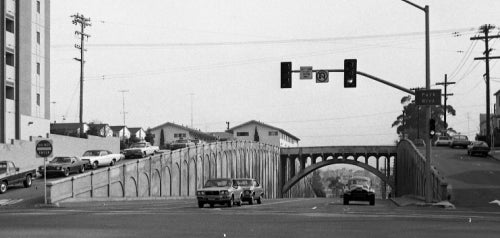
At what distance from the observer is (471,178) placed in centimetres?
5397

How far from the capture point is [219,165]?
9188cm

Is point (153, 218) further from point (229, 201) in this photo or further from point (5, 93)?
point (5, 93)

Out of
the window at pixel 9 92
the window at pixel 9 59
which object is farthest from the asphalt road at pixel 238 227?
the window at pixel 9 59

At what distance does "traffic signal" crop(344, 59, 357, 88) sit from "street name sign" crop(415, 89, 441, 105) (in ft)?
15.8

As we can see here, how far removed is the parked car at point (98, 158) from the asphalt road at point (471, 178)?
28614mm

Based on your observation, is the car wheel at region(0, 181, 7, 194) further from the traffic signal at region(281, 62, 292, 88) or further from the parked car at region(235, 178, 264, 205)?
the traffic signal at region(281, 62, 292, 88)

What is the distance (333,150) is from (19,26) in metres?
71.4

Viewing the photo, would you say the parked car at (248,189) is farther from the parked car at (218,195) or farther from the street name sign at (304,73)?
the street name sign at (304,73)

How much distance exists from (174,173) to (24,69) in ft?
58.4

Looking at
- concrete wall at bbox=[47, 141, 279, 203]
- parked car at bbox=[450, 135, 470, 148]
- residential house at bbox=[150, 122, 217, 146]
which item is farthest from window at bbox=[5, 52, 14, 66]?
residential house at bbox=[150, 122, 217, 146]

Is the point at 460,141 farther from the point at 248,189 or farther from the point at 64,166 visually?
the point at 248,189

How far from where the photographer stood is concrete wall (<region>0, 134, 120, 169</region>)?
56000 mm

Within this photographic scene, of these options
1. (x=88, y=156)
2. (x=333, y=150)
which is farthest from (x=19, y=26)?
(x=333, y=150)

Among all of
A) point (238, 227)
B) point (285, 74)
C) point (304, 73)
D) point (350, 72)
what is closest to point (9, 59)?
point (304, 73)
